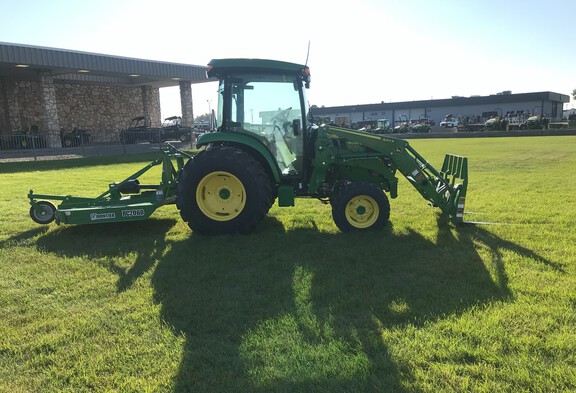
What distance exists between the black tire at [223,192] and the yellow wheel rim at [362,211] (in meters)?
1.15

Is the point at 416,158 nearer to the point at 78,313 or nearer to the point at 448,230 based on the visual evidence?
the point at 448,230

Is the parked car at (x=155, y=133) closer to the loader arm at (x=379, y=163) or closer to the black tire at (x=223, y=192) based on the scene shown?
the black tire at (x=223, y=192)

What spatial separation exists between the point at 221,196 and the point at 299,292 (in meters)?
2.32

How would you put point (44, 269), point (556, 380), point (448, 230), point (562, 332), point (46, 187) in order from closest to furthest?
point (556, 380), point (562, 332), point (44, 269), point (448, 230), point (46, 187)

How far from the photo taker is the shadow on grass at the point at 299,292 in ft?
9.05

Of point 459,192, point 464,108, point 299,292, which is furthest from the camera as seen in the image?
point 464,108

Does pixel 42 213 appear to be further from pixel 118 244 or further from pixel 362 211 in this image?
pixel 362 211

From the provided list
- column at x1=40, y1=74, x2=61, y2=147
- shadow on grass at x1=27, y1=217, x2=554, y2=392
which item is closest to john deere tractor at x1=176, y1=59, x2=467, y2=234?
shadow on grass at x1=27, y1=217, x2=554, y2=392

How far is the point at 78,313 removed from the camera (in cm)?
359

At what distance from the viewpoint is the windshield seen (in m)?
5.86

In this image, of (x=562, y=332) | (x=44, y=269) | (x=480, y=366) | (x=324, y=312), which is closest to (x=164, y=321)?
(x=324, y=312)

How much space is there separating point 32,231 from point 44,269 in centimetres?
193

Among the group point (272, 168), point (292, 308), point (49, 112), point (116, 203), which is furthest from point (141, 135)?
point (292, 308)

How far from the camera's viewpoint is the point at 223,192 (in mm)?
5746
